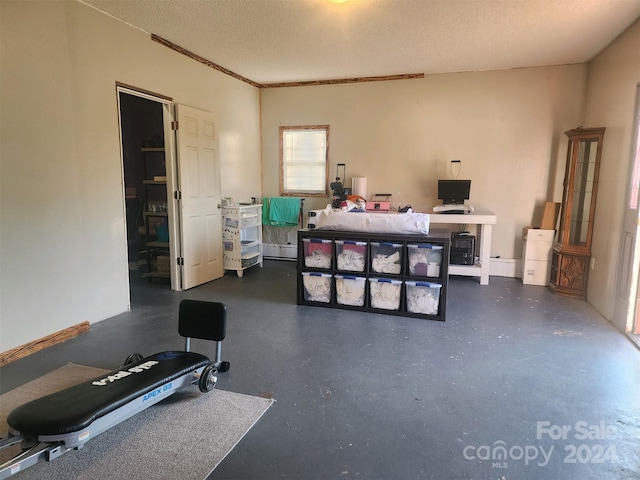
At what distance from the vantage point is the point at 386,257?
3.85m

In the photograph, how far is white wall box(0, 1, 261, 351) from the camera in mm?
2836

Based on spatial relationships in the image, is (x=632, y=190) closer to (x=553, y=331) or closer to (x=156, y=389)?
(x=553, y=331)

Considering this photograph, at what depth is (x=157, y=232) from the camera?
5141 mm

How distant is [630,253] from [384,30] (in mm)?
3187

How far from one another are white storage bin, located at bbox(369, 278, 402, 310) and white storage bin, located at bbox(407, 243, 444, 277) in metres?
0.22

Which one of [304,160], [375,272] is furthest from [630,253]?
[304,160]

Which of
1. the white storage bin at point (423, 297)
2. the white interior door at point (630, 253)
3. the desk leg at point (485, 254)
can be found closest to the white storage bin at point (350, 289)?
the white storage bin at point (423, 297)

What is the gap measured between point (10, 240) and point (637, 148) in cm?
536

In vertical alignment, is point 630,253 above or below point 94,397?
above

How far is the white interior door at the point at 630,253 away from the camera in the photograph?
3.42m

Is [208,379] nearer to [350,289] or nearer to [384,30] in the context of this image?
[350,289]

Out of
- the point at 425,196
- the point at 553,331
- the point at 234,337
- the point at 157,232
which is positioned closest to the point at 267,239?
the point at 157,232

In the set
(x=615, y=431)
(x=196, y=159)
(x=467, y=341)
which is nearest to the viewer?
(x=615, y=431)

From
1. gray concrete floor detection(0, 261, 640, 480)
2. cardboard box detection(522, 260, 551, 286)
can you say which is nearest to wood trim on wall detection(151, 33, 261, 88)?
gray concrete floor detection(0, 261, 640, 480)
